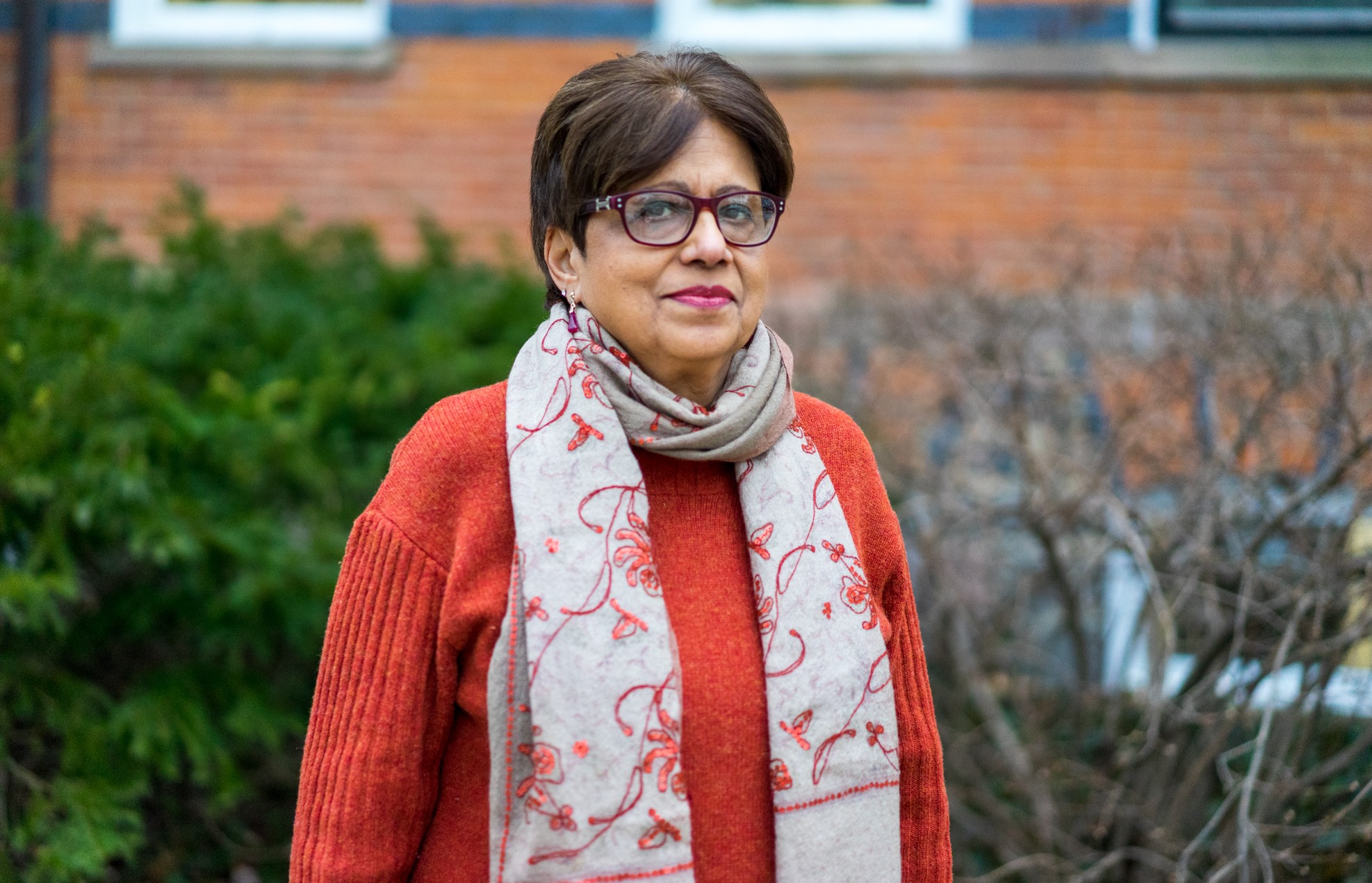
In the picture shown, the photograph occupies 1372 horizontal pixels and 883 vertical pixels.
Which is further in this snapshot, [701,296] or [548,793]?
[701,296]

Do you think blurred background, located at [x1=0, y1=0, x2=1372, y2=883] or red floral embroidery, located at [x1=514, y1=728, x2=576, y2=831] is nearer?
red floral embroidery, located at [x1=514, y1=728, x2=576, y2=831]

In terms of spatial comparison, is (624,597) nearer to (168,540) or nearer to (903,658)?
(903,658)

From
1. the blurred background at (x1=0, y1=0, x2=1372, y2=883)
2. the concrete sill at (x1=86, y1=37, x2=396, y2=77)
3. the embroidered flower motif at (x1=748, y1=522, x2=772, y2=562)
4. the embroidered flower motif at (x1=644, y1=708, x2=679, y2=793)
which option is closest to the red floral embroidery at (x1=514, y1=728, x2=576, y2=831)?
the embroidered flower motif at (x1=644, y1=708, x2=679, y2=793)

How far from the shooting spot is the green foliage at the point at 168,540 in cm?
298

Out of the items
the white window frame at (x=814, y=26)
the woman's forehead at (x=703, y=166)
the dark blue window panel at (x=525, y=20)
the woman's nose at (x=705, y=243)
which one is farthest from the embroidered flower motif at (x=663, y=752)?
the dark blue window panel at (x=525, y=20)

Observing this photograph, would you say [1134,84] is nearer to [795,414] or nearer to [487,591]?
[795,414]

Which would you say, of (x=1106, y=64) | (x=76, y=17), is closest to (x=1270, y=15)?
(x=1106, y=64)

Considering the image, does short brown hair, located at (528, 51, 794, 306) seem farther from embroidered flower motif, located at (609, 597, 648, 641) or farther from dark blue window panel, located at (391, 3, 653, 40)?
dark blue window panel, located at (391, 3, 653, 40)

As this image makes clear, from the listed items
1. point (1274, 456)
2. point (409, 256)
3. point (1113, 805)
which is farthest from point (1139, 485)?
point (409, 256)

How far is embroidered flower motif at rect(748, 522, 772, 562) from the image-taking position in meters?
1.83

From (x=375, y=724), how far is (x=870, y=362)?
3307 mm

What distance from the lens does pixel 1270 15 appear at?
5.46m

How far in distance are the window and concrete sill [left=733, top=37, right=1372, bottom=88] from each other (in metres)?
0.06

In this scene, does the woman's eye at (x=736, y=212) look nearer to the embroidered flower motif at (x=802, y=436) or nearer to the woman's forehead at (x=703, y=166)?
the woman's forehead at (x=703, y=166)
